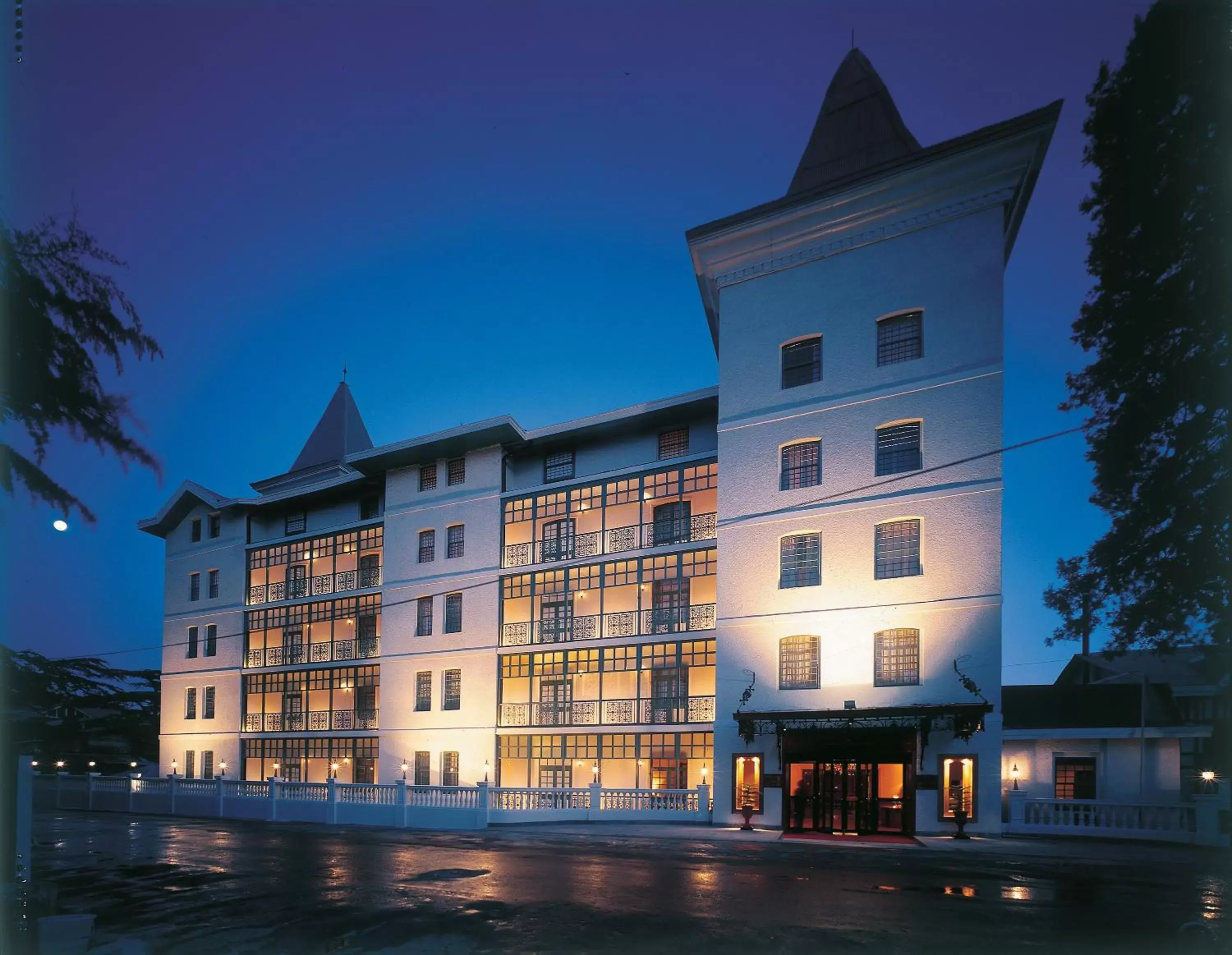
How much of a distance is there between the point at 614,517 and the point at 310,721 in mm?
18209

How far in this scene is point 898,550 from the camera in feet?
89.5

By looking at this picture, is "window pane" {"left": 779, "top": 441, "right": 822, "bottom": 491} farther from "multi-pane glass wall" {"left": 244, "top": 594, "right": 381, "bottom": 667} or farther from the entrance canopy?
"multi-pane glass wall" {"left": 244, "top": 594, "right": 381, "bottom": 667}

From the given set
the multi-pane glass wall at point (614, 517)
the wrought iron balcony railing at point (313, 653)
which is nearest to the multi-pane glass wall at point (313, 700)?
the wrought iron balcony railing at point (313, 653)

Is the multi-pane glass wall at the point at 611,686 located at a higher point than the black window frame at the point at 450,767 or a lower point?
higher

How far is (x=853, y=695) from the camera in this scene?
2695 cm

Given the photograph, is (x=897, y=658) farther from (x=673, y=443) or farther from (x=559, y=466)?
(x=559, y=466)

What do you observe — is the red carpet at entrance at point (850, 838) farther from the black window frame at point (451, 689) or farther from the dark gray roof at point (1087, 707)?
the black window frame at point (451, 689)

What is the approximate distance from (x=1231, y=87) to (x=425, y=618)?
108 feet

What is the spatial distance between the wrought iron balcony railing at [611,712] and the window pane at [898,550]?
845 cm

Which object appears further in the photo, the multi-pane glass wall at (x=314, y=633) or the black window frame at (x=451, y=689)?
the multi-pane glass wall at (x=314, y=633)

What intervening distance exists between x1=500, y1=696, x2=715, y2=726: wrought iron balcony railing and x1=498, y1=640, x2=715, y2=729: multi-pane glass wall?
23 millimetres

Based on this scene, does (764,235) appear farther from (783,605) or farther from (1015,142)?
(783,605)

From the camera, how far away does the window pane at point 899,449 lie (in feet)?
90.1

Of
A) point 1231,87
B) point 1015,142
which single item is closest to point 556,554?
point 1015,142
